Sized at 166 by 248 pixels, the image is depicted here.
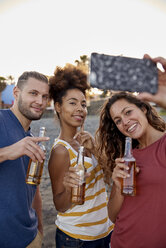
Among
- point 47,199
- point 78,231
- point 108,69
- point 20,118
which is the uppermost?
point 108,69

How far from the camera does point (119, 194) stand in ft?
7.82

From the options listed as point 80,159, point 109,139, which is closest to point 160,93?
point 80,159

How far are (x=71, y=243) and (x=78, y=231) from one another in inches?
6.2

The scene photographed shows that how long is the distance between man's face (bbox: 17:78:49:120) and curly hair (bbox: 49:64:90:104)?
304 millimetres

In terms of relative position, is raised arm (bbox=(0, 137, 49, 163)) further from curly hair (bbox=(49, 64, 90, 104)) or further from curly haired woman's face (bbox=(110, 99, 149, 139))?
curly hair (bbox=(49, 64, 90, 104))

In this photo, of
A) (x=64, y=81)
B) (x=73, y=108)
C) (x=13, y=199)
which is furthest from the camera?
(x=64, y=81)

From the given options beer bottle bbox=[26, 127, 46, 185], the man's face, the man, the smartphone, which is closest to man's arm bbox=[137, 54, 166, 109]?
the smartphone

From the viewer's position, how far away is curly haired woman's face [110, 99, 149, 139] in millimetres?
2456

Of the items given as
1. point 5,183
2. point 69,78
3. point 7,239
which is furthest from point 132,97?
point 7,239

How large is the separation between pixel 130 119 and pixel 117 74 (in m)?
0.81

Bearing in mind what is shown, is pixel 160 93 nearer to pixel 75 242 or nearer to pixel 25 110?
pixel 25 110

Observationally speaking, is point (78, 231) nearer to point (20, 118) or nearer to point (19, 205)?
point (19, 205)

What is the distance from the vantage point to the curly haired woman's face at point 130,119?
246 centimetres

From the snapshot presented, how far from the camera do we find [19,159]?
247 cm
